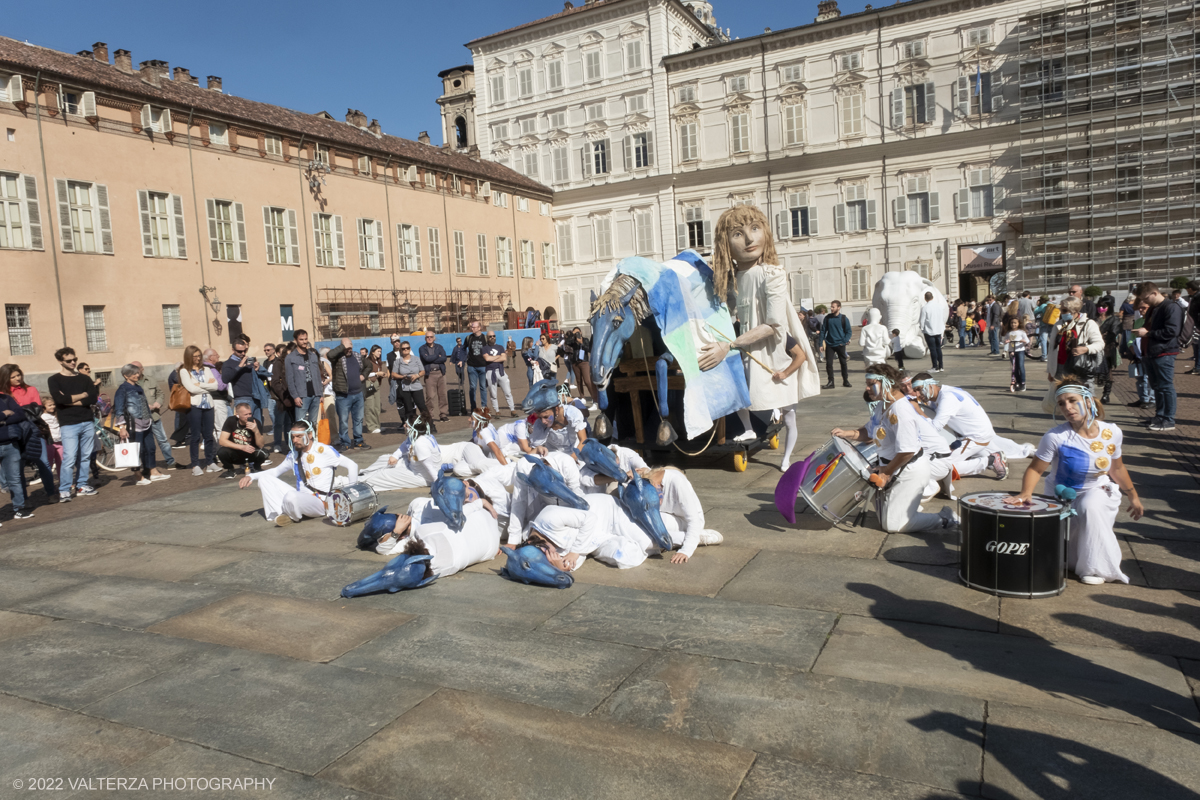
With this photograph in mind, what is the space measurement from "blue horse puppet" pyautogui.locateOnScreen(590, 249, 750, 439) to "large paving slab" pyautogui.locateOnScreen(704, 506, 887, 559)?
1086 millimetres

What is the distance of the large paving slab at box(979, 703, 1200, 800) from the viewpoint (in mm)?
3000

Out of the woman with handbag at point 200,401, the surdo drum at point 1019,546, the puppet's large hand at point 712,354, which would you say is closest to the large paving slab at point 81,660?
the surdo drum at point 1019,546

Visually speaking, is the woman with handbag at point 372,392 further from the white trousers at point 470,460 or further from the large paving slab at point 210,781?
the large paving slab at point 210,781

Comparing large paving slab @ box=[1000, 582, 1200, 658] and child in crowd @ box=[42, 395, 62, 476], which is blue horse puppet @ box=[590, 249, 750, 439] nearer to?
large paving slab @ box=[1000, 582, 1200, 658]

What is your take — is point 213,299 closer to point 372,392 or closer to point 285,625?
point 372,392

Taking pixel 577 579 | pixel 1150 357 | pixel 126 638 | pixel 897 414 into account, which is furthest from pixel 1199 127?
pixel 126 638

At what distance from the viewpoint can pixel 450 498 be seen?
5.83m

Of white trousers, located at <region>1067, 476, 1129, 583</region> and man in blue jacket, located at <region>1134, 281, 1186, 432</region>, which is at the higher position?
man in blue jacket, located at <region>1134, 281, 1186, 432</region>

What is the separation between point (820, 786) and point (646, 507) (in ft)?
9.38

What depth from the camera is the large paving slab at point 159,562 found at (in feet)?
21.6

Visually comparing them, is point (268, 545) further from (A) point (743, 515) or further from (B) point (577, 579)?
(A) point (743, 515)

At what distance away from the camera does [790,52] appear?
40562 millimetres

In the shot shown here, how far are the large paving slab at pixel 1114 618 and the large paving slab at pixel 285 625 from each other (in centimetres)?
360

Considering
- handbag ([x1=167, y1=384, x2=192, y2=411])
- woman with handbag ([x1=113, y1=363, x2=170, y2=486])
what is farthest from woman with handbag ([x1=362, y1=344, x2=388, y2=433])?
woman with handbag ([x1=113, y1=363, x2=170, y2=486])
